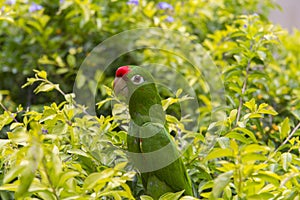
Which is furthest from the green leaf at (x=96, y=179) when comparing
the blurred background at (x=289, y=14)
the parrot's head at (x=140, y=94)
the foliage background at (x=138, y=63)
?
the blurred background at (x=289, y=14)

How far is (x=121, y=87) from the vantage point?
119 centimetres

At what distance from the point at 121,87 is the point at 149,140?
16 cm

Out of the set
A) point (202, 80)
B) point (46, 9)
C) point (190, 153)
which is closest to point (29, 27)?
point (46, 9)

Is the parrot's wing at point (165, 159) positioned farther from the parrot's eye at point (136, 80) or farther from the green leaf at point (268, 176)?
the green leaf at point (268, 176)

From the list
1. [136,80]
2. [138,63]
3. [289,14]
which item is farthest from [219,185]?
[289,14]

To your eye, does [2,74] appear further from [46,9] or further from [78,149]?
[78,149]

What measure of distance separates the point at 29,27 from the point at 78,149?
1.51 m

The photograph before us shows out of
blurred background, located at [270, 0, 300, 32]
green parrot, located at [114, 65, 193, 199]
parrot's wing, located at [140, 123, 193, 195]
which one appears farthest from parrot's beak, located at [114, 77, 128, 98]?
blurred background, located at [270, 0, 300, 32]

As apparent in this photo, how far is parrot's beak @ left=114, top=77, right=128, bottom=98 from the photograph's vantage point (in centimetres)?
118

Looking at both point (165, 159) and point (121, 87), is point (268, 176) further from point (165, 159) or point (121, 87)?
point (121, 87)

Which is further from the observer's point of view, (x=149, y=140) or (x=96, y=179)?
(x=149, y=140)

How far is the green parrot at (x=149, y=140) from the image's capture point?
3.67 feet

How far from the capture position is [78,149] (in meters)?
A: 1.17

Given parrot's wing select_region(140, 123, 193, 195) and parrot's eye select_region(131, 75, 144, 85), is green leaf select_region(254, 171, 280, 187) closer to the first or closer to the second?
parrot's wing select_region(140, 123, 193, 195)
